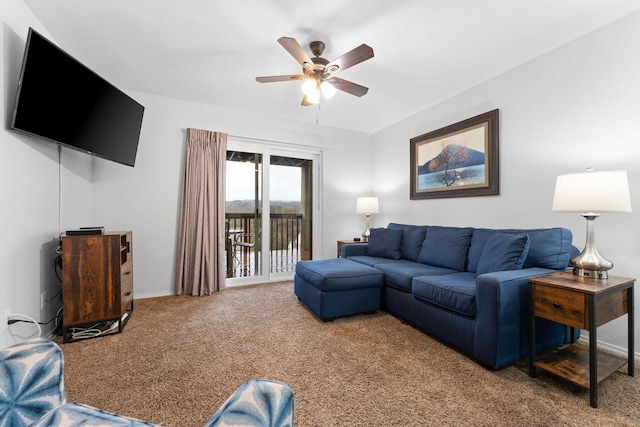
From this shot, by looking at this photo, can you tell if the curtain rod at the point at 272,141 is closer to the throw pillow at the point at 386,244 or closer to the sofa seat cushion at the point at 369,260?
the throw pillow at the point at 386,244

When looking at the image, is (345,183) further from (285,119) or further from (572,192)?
(572,192)

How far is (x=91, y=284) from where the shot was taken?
219 centimetres

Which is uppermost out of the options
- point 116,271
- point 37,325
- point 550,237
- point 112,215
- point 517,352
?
point 112,215

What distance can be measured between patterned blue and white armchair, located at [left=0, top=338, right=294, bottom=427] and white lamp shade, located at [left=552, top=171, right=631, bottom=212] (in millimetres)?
2066

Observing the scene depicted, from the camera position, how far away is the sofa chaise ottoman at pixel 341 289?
254 centimetres

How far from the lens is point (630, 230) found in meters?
1.97

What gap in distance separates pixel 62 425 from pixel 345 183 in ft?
14.2

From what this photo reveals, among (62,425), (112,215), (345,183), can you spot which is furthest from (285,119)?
(62,425)

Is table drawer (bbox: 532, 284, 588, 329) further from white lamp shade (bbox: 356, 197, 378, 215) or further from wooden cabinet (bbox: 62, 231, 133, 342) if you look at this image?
wooden cabinet (bbox: 62, 231, 133, 342)

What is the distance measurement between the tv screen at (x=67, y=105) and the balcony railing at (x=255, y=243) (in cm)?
173

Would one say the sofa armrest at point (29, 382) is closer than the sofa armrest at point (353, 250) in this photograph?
Yes

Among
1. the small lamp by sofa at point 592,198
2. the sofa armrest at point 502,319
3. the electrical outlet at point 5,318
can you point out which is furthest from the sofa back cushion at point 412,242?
the electrical outlet at point 5,318

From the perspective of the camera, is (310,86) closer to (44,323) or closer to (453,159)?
(453,159)

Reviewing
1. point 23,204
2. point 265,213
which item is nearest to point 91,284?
point 23,204
